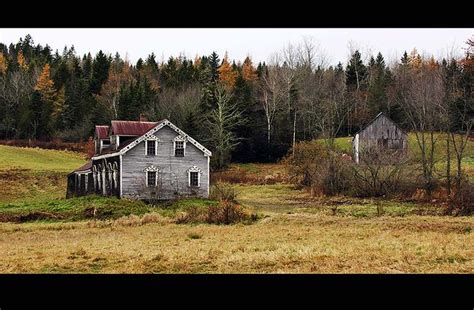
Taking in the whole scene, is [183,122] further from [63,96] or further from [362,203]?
[362,203]

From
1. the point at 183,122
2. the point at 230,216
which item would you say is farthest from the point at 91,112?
the point at 230,216

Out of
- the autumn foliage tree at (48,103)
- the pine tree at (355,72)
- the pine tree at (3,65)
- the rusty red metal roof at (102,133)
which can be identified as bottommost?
the rusty red metal roof at (102,133)

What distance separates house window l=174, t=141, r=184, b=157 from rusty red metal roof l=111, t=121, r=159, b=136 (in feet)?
7.51

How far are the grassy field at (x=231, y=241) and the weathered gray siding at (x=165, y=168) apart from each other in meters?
2.79

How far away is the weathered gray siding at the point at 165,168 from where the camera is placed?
3581 cm

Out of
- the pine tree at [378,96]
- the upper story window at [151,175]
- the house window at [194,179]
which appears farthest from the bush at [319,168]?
the pine tree at [378,96]

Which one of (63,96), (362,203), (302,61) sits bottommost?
(362,203)

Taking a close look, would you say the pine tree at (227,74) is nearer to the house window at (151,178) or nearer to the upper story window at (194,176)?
the upper story window at (194,176)

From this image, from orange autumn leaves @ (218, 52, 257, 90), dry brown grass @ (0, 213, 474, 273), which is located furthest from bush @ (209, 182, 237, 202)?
orange autumn leaves @ (218, 52, 257, 90)

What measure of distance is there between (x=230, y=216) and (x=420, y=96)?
90.1 ft

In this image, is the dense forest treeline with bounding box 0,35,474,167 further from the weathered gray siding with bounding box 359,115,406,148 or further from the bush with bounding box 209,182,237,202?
the bush with bounding box 209,182,237,202

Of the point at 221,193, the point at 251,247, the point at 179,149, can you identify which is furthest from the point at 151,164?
the point at 251,247

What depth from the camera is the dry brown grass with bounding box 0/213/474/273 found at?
11344 millimetres
